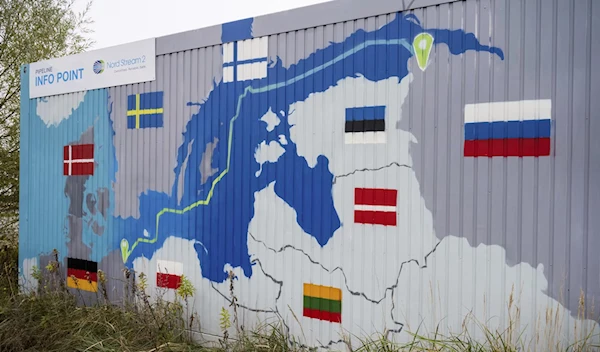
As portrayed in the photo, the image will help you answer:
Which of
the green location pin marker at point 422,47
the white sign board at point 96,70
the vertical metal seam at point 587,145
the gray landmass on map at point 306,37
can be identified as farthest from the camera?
the white sign board at point 96,70

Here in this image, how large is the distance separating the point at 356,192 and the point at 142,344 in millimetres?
2561

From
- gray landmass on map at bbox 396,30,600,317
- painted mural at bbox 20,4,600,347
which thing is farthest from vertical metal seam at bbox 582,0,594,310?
painted mural at bbox 20,4,600,347

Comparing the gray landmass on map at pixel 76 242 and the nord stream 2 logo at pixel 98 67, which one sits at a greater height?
the nord stream 2 logo at pixel 98 67

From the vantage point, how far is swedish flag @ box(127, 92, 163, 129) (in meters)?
6.54

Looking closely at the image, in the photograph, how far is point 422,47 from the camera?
4.72m

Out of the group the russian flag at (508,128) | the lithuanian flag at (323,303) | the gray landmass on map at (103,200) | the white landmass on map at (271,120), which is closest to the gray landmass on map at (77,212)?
the gray landmass on map at (103,200)

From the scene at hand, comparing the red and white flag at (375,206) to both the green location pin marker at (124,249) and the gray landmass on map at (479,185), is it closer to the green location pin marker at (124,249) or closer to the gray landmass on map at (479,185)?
the gray landmass on map at (479,185)

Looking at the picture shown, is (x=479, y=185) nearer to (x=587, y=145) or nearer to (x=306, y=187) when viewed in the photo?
(x=587, y=145)

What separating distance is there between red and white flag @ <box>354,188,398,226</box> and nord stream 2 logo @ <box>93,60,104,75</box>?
3.82 m

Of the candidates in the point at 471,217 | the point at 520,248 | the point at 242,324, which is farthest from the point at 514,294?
the point at 242,324

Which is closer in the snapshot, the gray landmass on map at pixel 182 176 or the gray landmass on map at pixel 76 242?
the gray landmass on map at pixel 182 176

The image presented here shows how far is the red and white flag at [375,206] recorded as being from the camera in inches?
192

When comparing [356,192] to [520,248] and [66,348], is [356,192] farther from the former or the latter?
[66,348]

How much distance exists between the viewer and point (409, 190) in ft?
15.7
